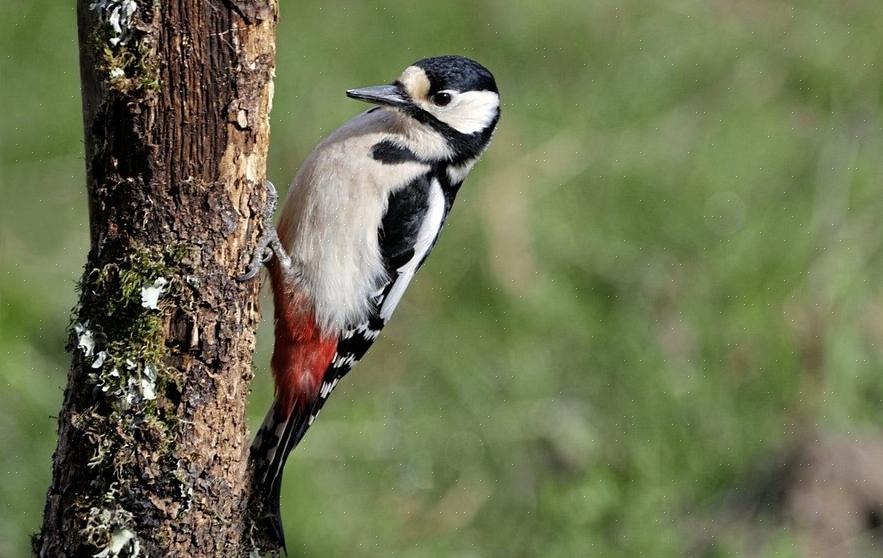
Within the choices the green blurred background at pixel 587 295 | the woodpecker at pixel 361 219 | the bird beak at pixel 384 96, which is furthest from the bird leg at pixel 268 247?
the green blurred background at pixel 587 295

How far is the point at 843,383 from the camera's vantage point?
4.91 meters

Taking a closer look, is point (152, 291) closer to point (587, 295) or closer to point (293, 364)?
point (293, 364)

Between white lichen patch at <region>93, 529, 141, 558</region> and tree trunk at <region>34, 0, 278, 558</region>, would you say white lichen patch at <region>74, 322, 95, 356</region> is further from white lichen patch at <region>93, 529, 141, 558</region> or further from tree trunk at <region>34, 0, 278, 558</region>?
white lichen patch at <region>93, 529, 141, 558</region>

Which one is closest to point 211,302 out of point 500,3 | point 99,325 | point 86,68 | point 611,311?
point 99,325

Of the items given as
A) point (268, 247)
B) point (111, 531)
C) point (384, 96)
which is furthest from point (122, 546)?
point (384, 96)

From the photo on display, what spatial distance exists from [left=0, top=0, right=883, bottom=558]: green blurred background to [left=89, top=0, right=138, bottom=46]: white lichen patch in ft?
7.37

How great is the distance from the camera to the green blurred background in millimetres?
4637

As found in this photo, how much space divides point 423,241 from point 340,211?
367mm

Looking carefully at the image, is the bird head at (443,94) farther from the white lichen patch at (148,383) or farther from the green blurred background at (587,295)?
the green blurred background at (587,295)

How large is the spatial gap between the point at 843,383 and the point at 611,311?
102 cm

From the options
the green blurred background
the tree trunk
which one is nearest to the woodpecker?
the tree trunk

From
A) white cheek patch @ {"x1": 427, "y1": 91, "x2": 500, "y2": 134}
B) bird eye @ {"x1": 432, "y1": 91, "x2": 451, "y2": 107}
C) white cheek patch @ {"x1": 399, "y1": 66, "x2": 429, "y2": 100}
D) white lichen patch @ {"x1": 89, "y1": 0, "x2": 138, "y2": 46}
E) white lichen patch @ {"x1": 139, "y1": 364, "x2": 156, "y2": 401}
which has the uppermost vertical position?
white lichen patch @ {"x1": 89, "y1": 0, "x2": 138, "y2": 46}

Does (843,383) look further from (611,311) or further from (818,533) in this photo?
(611,311)

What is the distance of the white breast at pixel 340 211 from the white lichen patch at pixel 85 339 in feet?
2.44
